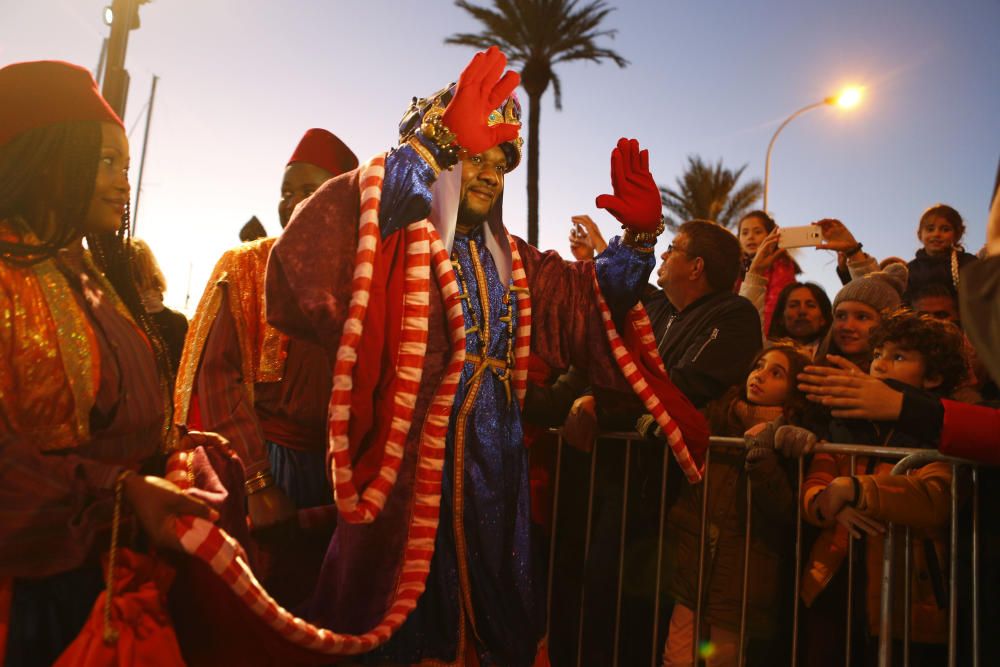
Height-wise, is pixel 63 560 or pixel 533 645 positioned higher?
pixel 63 560

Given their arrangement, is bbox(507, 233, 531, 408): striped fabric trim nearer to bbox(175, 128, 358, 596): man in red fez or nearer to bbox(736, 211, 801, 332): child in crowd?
bbox(175, 128, 358, 596): man in red fez

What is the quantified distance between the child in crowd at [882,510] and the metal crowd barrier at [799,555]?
0.05 m

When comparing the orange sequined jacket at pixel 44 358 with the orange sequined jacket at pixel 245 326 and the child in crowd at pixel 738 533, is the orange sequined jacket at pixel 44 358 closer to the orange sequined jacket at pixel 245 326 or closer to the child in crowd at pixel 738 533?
the orange sequined jacket at pixel 245 326

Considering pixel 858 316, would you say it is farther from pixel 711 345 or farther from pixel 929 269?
pixel 929 269

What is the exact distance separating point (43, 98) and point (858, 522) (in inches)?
126

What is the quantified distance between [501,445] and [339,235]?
0.92 meters

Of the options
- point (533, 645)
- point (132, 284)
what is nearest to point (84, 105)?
point (132, 284)

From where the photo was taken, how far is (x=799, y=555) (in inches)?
134

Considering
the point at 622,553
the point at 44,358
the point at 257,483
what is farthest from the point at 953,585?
the point at 44,358

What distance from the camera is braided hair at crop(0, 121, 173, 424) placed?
1.91 meters

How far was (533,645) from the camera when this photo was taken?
103 inches

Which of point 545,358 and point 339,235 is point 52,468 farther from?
point 545,358

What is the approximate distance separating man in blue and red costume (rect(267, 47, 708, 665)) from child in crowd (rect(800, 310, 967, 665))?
140 cm

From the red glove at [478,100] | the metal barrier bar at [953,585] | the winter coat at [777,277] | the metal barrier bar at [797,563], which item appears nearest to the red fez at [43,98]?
the red glove at [478,100]
